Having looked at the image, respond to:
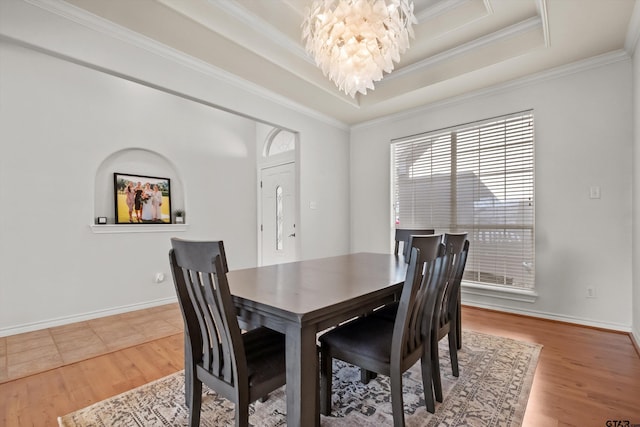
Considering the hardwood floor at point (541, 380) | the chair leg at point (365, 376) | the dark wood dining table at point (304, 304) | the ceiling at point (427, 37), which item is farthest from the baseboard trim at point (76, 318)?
the chair leg at point (365, 376)

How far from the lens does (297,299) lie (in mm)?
1271

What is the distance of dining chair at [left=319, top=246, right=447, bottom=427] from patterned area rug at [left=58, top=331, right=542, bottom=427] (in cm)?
13

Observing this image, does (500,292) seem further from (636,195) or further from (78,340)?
(78,340)

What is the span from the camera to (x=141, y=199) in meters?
3.74

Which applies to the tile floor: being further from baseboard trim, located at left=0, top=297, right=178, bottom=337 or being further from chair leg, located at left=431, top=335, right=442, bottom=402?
chair leg, located at left=431, top=335, right=442, bottom=402

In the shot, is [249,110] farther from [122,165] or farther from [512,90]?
[512,90]

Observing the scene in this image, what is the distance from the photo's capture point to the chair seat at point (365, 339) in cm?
142

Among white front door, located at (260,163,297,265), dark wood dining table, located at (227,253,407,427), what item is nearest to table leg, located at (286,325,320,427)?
dark wood dining table, located at (227,253,407,427)

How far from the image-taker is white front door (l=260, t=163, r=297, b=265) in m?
4.89

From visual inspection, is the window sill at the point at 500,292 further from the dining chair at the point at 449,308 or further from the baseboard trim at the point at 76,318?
the baseboard trim at the point at 76,318

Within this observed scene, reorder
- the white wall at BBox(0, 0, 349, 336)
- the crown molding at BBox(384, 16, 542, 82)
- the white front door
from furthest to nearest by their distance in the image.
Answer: the white front door → the crown molding at BBox(384, 16, 542, 82) → the white wall at BBox(0, 0, 349, 336)

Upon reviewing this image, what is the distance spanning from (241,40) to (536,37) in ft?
8.36

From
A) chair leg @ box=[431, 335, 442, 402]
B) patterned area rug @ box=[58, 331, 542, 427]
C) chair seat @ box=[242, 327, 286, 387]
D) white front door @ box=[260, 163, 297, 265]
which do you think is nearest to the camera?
chair seat @ box=[242, 327, 286, 387]

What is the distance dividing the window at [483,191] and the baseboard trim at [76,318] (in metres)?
3.52
